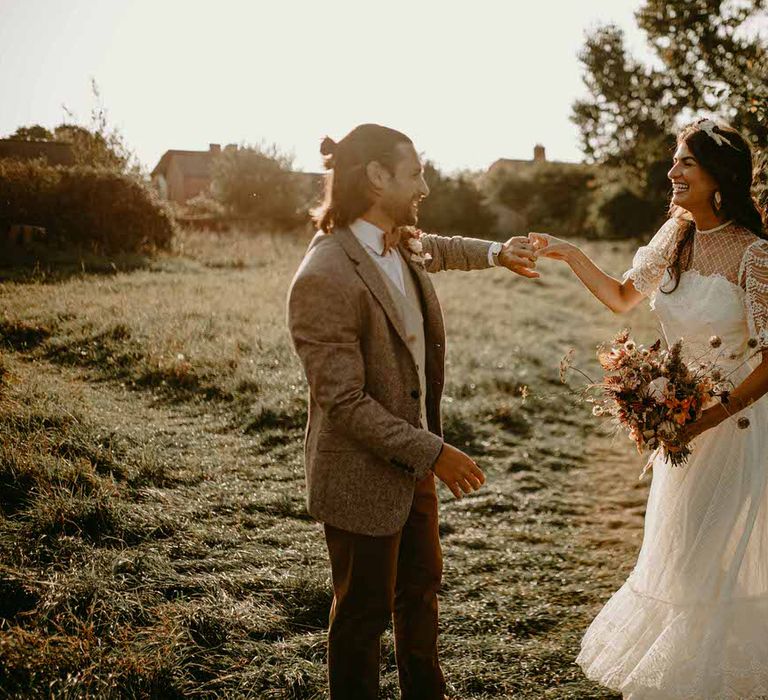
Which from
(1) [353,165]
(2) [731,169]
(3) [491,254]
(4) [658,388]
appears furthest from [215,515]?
(2) [731,169]

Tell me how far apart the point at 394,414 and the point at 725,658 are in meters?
1.80

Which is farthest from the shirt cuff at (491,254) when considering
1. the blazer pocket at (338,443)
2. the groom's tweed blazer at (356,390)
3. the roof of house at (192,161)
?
the roof of house at (192,161)

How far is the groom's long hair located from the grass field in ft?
4.38

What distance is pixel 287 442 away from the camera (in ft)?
22.3

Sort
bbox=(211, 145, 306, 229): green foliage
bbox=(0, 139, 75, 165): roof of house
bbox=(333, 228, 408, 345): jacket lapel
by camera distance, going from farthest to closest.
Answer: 1. bbox=(211, 145, 306, 229): green foliage
2. bbox=(0, 139, 75, 165): roof of house
3. bbox=(333, 228, 408, 345): jacket lapel

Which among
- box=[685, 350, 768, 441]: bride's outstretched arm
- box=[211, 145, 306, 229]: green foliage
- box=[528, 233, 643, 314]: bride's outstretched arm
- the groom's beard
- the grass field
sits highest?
box=[211, 145, 306, 229]: green foliage

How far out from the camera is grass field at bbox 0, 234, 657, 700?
350 centimetres

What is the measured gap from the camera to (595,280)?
157 inches

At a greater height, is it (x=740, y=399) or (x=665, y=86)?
(x=665, y=86)

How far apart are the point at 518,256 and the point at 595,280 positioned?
1.77ft

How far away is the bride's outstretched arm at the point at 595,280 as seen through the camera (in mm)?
3988

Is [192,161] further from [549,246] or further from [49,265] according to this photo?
[549,246]

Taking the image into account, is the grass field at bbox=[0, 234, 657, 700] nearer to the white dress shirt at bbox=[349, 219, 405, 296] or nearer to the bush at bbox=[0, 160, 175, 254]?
the bush at bbox=[0, 160, 175, 254]

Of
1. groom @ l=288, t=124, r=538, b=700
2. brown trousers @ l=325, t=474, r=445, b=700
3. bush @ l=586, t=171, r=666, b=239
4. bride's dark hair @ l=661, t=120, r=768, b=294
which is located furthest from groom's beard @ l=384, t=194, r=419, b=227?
bush @ l=586, t=171, r=666, b=239
